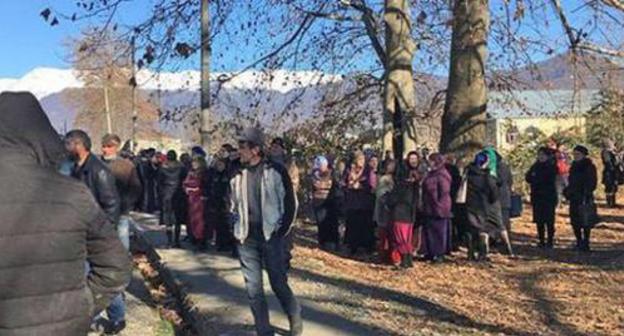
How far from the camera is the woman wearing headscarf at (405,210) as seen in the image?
13.2 metres

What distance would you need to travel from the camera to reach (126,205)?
964 centimetres

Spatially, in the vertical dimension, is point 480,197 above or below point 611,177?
below

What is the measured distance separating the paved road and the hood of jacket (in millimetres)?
5069

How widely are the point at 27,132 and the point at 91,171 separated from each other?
513 centimetres

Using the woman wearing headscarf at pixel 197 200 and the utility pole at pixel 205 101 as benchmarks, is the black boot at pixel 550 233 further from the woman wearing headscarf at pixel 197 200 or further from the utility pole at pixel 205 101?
the utility pole at pixel 205 101

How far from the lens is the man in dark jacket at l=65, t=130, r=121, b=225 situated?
8094mm

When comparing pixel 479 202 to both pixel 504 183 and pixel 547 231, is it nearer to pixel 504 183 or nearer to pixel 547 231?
pixel 504 183

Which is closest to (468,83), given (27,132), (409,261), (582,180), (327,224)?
(582,180)

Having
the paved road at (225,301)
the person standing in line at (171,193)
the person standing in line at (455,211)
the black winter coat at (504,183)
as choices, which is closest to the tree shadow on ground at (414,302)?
the paved road at (225,301)

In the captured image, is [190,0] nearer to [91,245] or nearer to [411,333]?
[411,333]

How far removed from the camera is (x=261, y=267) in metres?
7.32

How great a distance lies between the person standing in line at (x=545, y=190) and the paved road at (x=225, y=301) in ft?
18.6

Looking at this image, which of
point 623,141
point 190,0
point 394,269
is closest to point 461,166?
point 394,269

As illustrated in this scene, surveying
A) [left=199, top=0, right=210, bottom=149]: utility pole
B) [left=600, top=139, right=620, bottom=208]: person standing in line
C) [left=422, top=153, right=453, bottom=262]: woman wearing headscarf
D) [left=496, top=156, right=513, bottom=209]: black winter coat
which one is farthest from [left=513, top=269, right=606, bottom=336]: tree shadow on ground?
[left=600, top=139, right=620, bottom=208]: person standing in line
